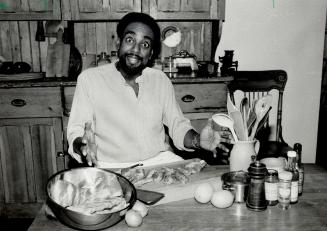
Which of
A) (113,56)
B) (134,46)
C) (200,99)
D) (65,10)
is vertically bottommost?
(200,99)

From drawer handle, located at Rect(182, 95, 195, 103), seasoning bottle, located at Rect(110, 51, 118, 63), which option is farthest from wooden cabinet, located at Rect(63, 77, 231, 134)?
seasoning bottle, located at Rect(110, 51, 118, 63)

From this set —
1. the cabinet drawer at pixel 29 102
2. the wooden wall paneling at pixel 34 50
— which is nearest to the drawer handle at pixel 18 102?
the cabinet drawer at pixel 29 102

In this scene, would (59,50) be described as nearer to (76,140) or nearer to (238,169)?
(76,140)

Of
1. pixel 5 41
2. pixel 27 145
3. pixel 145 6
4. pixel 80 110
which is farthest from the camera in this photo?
pixel 5 41

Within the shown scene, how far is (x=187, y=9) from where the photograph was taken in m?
3.10

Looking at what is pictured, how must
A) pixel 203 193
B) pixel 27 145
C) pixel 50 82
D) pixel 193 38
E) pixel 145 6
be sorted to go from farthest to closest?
pixel 193 38 → pixel 145 6 → pixel 27 145 → pixel 50 82 → pixel 203 193

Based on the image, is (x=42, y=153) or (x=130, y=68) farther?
(x=42, y=153)

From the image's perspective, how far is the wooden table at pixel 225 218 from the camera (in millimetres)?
1149

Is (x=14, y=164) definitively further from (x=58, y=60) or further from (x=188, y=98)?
(x=188, y=98)

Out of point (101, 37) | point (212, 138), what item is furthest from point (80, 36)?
point (212, 138)

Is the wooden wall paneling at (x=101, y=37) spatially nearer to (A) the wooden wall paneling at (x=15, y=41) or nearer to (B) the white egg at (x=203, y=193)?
(A) the wooden wall paneling at (x=15, y=41)

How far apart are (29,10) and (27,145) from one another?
3.75 ft

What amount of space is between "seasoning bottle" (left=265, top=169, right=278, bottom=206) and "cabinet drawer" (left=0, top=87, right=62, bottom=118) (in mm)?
2033

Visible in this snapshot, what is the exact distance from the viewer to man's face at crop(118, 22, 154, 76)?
2113mm
